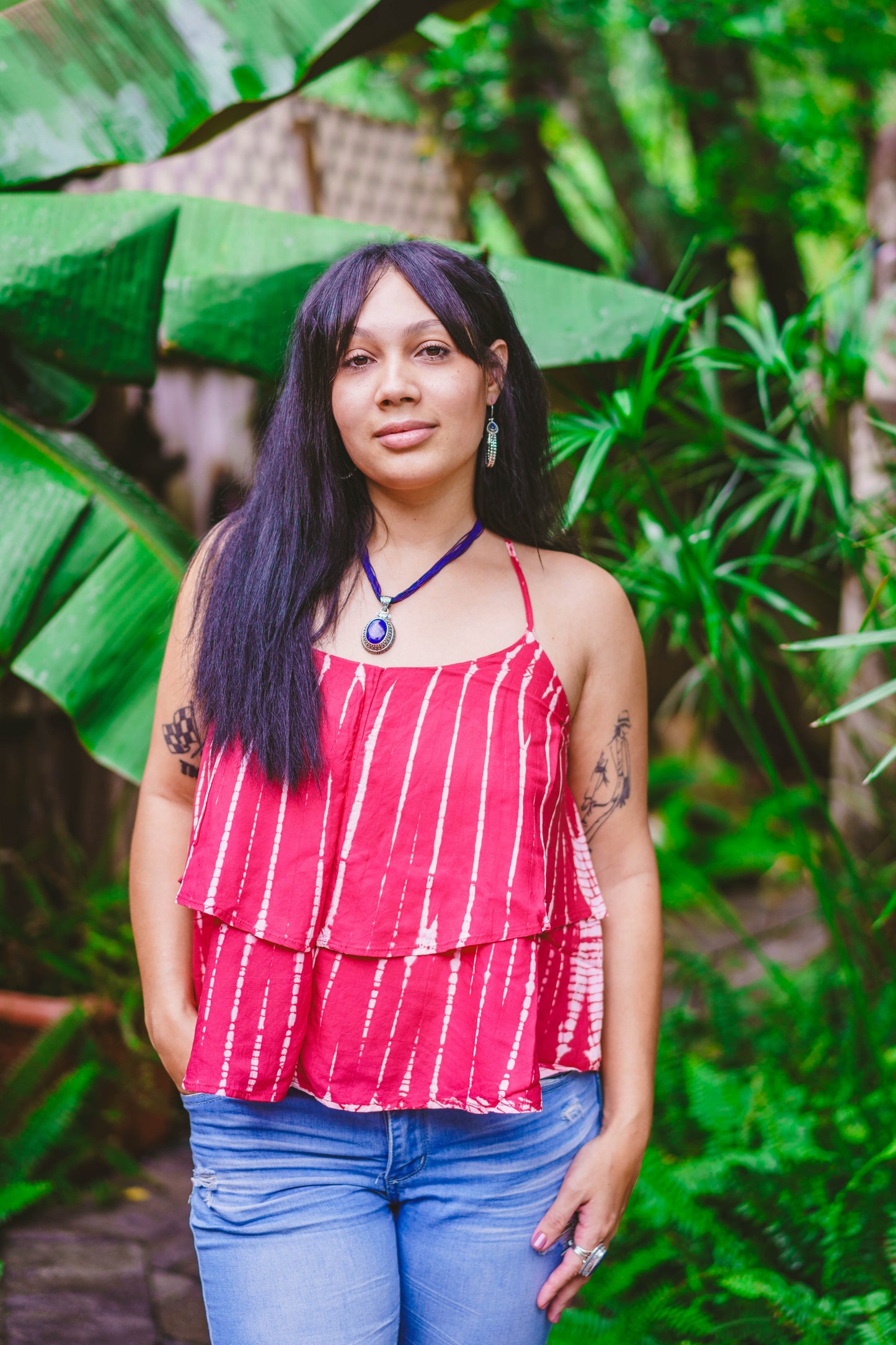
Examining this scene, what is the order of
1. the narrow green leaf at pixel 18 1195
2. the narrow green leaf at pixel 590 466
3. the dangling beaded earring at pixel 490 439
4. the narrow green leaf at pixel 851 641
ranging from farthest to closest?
the narrow green leaf at pixel 18 1195 < the narrow green leaf at pixel 590 466 < the narrow green leaf at pixel 851 641 < the dangling beaded earring at pixel 490 439

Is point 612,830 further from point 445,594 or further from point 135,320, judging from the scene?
point 135,320

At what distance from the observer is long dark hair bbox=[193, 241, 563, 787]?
4.78ft

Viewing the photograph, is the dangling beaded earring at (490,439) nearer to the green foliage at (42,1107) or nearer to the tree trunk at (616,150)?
the green foliage at (42,1107)

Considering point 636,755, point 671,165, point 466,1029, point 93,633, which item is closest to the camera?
point 466,1029

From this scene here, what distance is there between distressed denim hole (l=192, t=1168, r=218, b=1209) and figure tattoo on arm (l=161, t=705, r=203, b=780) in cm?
58

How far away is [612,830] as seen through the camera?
1.68 metres

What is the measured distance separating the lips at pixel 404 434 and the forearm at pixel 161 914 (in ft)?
2.19

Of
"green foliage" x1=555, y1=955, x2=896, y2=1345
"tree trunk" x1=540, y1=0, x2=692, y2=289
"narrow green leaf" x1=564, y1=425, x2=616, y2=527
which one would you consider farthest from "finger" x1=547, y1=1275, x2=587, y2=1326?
"tree trunk" x1=540, y1=0, x2=692, y2=289

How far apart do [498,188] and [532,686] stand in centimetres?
435

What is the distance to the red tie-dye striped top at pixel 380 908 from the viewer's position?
1402 millimetres

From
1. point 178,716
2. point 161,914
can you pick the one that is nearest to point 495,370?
point 178,716

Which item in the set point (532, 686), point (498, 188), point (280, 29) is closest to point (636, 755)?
point (532, 686)

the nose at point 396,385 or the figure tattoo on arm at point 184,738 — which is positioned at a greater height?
the nose at point 396,385

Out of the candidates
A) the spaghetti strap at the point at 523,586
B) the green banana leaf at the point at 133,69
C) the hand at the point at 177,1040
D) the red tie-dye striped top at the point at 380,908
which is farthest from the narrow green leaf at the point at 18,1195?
the green banana leaf at the point at 133,69
